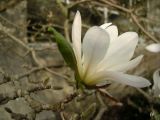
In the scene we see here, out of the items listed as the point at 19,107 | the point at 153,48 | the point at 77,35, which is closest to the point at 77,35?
the point at 77,35

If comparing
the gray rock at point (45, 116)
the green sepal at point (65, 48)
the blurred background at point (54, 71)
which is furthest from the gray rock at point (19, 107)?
the green sepal at point (65, 48)

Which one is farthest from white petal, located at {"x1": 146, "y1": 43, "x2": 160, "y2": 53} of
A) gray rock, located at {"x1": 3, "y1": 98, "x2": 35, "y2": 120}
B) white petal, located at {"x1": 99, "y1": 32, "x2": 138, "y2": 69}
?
gray rock, located at {"x1": 3, "y1": 98, "x2": 35, "y2": 120}

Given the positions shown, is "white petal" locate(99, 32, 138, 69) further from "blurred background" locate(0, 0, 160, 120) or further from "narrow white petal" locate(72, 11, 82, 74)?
"blurred background" locate(0, 0, 160, 120)

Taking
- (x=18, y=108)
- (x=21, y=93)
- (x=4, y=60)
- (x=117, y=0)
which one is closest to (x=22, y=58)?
(x=4, y=60)

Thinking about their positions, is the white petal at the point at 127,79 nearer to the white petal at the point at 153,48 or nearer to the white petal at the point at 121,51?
the white petal at the point at 121,51

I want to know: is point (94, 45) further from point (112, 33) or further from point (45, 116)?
point (45, 116)
